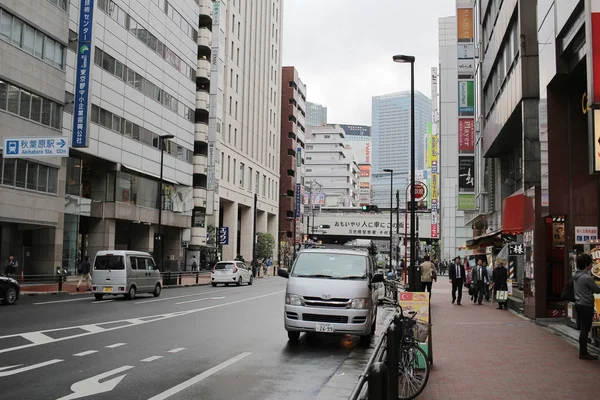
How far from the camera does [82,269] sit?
32.5m

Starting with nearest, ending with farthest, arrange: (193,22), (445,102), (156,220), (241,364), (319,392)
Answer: (319,392) < (241,364) < (156,220) < (193,22) < (445,102)

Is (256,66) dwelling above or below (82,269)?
above

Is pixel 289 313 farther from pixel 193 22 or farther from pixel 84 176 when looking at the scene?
pixel 193 22

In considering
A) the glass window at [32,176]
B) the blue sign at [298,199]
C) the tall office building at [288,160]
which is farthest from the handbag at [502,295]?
the tall office building at [288,160]

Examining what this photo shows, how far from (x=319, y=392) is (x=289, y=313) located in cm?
443

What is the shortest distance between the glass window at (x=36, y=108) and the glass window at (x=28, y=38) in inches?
102

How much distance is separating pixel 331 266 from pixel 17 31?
88.1 feet

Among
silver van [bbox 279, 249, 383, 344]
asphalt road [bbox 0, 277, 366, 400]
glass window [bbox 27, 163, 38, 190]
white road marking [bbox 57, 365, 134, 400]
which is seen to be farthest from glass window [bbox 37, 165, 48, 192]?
white road marking [bbox 57, 365, 134, 400]

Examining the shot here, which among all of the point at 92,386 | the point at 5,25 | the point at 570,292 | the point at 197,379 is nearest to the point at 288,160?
A: the point at 5,25

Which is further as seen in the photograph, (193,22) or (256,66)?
(256,66)

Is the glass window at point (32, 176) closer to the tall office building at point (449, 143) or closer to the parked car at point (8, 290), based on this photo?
the parked car at point (8, 290)

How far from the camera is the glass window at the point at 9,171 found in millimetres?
32281

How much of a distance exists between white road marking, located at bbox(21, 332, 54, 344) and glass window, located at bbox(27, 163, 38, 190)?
22399 millimetres

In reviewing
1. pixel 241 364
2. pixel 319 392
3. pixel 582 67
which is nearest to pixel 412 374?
pixel 319 392
